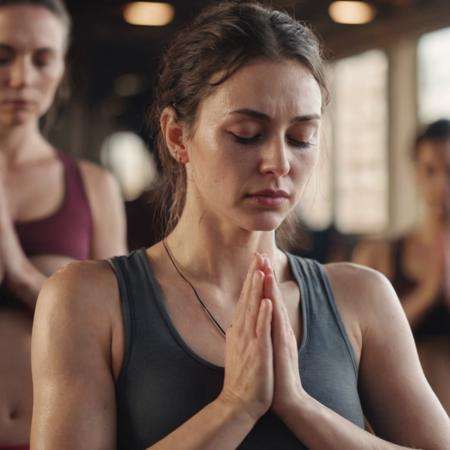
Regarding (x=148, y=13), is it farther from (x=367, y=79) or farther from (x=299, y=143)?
(x=299, y=143)

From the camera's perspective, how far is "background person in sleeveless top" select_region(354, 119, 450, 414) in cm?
260

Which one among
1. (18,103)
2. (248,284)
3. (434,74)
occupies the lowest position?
(248,284)

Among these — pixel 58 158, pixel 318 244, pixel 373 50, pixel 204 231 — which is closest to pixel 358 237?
pixel 373 50

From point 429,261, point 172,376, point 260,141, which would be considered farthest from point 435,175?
point 172,376

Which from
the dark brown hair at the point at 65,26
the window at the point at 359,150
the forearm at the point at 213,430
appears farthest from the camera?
the window at the point at 359,150

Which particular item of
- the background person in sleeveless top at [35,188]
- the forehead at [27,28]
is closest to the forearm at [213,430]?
Answer: the background person in sleeveless top at [35,188]

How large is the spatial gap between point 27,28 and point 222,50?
2.51 ft

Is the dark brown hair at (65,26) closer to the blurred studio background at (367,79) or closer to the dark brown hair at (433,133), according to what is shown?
the dark brown hair at (433,133)

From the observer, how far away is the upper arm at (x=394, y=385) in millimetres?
1491

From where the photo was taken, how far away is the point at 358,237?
8.22 meters

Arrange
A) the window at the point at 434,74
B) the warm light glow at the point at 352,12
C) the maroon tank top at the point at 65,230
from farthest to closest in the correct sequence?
the window at the point at 434,74 → the warm light glow at the point at 352,12 → the maroon tank top at the point at 65,230

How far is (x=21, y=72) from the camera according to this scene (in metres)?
2.02

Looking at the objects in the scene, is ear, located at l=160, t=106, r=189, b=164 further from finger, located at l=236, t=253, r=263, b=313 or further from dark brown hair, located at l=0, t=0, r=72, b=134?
dark brown hair, located at l=0, t=0, r=72, b=134

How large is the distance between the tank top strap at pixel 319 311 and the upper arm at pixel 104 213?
623 millimetres
